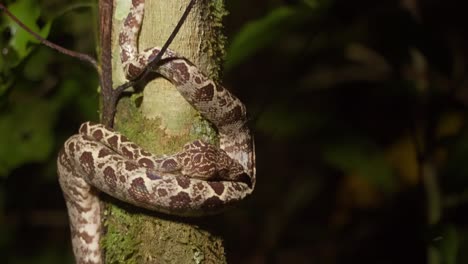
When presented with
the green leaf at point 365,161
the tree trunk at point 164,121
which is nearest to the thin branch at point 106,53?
the tree trunk at point 164,121

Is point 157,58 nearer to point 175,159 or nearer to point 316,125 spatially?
point 175,159

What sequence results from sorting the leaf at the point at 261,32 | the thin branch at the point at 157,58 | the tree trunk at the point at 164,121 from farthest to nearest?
the leaf at the point at 261,32 → the tree trunk at the point at 164,121 → the thin branch at the point at 157,58

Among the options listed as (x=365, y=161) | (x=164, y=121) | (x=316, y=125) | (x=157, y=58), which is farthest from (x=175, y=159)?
(x=316, y=125)

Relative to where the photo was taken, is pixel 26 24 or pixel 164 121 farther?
pixel 26 24

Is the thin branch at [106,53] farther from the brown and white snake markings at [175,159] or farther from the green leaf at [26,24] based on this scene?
the green leaf at [26,24]

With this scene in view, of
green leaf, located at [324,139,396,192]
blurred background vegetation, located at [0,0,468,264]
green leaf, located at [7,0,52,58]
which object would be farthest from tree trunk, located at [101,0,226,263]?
green leaf, located at [324,139,396,192]

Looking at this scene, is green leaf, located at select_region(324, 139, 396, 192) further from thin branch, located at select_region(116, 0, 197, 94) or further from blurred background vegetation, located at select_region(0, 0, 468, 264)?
thin branch, located at select_region(116, 0, 197, 94)
